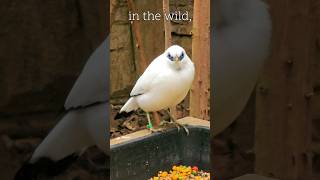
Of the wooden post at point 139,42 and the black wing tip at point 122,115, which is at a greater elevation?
the wooden post at point 139,42

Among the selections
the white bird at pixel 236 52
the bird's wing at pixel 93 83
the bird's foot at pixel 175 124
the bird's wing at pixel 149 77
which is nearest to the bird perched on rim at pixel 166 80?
the bird's wing at pixel 149 77

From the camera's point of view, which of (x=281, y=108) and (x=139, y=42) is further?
(x=139, y=42)

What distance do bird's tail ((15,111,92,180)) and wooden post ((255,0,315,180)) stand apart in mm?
463

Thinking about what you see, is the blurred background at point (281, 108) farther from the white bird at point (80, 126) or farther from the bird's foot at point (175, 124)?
the bird's foot at point (175, 124)

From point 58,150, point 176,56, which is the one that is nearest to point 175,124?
point 176,56

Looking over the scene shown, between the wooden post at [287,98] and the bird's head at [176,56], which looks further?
the bird's head at [176,56]

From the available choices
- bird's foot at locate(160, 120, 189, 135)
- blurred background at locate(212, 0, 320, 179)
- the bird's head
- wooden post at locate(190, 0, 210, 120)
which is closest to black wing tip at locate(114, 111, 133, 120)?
bird's foot at locate(160, 120, 189, 135)

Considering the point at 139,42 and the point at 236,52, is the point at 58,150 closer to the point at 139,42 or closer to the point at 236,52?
the point at 236,52

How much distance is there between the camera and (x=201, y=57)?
88.9 inches

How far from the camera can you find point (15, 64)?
3.60 feet

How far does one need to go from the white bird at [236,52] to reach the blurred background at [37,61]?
0.99ft

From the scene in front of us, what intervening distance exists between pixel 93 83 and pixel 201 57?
1183 millimetres

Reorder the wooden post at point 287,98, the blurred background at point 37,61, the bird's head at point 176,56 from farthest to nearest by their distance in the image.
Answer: the bird's head at point 176,56 < the wooden post at point 287,98 < the blurred background at point 37,61

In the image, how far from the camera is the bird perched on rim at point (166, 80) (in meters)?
1.96
